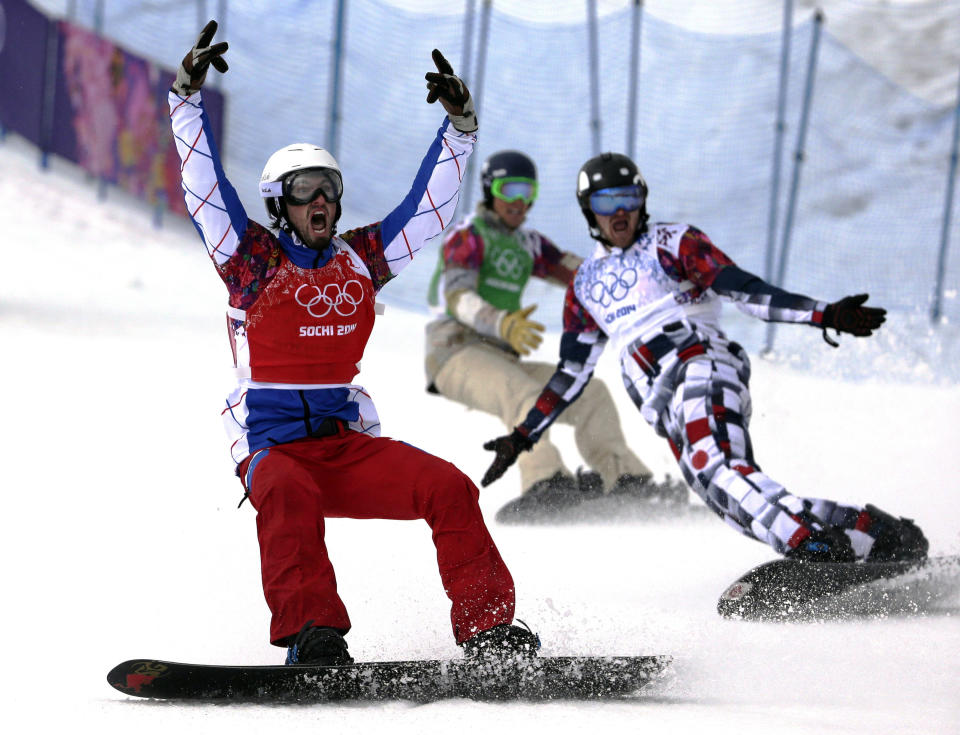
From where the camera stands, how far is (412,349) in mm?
11875

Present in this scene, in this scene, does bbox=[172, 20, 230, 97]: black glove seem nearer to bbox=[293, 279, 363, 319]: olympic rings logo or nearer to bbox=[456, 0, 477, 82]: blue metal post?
bbox=[293, 279, 363, 319]: olympic rings logo

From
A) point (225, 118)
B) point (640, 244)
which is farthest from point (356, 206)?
point (640, 244)

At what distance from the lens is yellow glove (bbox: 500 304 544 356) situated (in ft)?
21.3

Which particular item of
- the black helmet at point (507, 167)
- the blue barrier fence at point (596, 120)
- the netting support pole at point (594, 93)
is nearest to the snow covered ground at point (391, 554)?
the black helmet at point (507, 167)

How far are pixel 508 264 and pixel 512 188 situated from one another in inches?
17.0

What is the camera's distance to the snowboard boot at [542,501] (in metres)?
6.60

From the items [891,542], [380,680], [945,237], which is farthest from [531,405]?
[945,237]

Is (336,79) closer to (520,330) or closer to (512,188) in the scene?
(512,188)

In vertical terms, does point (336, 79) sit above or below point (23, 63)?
below

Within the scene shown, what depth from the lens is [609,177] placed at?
5145mm

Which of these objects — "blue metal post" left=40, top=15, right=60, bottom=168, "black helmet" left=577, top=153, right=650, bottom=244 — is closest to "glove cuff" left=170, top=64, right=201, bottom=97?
"black helmet" left=577, top=153, right=650, bottom=244

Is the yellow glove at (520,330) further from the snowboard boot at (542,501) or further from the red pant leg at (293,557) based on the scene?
the red pant leg at (293,557)

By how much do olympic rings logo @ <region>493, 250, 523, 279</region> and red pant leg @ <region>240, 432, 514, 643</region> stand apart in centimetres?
360

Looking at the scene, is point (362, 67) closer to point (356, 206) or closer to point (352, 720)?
point (356, 206)
